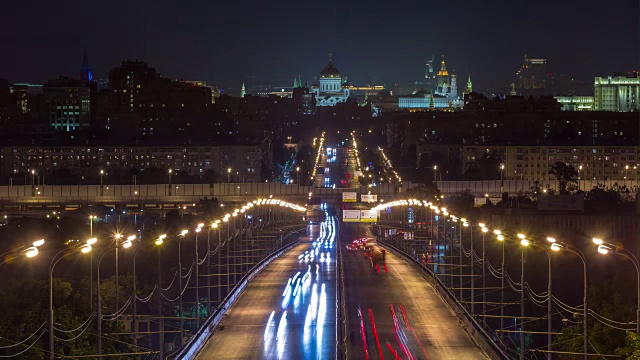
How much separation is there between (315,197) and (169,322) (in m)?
42.0

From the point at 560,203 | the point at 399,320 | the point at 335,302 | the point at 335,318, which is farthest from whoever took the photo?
the point at 560,203

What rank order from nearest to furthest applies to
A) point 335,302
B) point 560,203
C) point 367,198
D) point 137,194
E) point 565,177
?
point 335,302 → point 560,203 → point 367,198 → point 137,194 → point 565,177

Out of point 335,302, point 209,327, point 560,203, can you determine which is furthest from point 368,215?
point 209,327

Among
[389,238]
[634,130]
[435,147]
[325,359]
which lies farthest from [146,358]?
[634,130]

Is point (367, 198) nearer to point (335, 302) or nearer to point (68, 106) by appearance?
point (335, 302)

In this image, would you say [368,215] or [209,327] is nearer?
[209,327]

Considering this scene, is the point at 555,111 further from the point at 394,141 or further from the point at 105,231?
the point at 105,231

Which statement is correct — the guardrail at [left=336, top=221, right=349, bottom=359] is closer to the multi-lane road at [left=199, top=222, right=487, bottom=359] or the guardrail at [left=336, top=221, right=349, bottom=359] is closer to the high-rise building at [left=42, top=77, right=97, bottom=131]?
the multi-lane road at [left=199, top=222, right=487, bottom=359]

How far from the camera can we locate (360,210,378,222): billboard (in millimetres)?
59281

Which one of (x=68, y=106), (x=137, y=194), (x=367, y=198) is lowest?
(x=367, y=198)

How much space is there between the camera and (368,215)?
5966 cm

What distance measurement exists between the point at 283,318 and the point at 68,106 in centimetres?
13285

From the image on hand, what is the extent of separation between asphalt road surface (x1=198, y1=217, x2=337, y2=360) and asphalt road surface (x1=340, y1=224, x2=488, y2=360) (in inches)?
25.1

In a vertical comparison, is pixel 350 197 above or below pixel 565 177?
below
